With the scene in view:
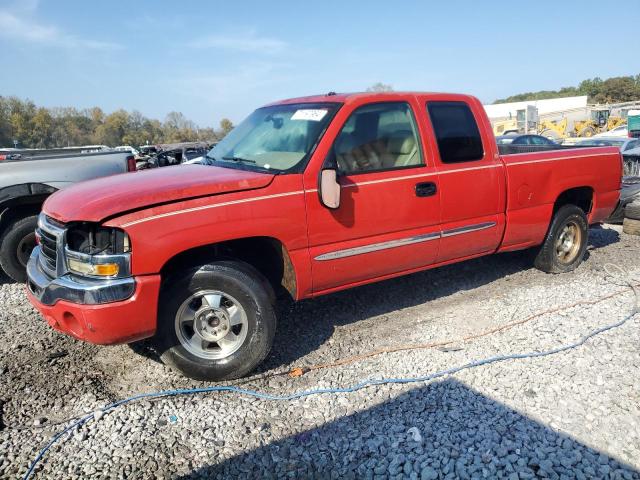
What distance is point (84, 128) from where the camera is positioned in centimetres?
8062

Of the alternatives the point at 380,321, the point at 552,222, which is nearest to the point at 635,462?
the point at 380,321

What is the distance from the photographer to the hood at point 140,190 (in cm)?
294

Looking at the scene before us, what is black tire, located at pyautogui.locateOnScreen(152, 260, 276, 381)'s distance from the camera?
10.4 feet

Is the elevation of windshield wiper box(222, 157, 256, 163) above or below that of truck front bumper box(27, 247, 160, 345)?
above

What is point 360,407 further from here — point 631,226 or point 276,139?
point 631,226

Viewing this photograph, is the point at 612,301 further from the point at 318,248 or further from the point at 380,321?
the point at 318,248

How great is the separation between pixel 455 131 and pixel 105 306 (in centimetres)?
317

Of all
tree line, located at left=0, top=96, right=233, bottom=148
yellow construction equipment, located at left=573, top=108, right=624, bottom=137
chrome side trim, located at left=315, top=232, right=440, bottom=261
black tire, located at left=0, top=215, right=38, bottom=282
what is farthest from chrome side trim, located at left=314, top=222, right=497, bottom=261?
tree line, located at left=0, top=96, right=233, bottom=148

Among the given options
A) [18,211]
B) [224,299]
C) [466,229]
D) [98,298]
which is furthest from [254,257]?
[18,211]

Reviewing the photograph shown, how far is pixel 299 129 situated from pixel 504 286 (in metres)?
2.89

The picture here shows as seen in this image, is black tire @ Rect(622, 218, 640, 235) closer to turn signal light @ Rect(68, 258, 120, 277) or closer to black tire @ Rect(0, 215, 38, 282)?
turn signal light @ Rect(68, 258, 120, 277)

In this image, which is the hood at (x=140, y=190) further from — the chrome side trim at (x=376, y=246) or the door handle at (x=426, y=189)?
the door handle at (x=426, y=189)

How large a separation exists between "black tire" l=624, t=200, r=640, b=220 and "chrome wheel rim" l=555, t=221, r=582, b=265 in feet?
8.02

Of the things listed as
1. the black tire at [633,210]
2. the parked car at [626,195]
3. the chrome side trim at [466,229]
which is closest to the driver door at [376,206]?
the chrome side trim at [466,229]
